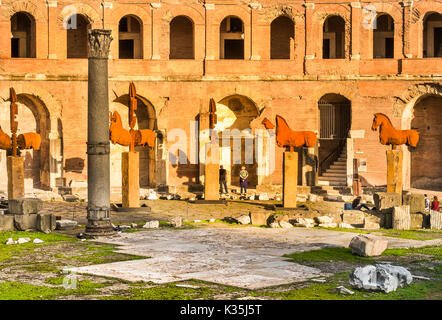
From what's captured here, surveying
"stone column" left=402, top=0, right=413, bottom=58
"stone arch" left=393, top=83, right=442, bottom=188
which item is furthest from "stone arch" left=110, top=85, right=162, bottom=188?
"stone column" left=402, top=0, right=413, bottom=58

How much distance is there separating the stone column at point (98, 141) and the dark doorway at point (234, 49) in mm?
16141

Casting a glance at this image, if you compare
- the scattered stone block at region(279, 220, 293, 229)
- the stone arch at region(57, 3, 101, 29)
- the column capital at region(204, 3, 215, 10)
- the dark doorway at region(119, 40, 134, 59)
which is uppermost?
the column capital at region(204, 3, 215, 10)

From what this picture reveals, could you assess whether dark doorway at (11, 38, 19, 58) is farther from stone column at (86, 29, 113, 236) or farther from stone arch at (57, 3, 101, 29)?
stone column at (86, 29, 113, 236)

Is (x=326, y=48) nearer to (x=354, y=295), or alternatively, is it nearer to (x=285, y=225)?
(x=285, y=225)

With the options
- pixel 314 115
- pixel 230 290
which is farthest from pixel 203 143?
pixel 230 290

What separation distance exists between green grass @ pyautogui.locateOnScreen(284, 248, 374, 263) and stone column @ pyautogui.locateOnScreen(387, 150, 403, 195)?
9.98m

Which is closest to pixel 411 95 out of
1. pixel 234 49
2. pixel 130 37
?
pixel 234 49

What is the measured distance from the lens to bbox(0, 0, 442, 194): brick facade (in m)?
29.0

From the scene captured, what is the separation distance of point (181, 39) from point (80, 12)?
4386 millimetres

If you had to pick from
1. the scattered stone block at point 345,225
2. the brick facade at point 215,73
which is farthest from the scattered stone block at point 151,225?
the brick facade at point 215,73

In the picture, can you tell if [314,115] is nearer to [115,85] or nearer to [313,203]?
[313,203]

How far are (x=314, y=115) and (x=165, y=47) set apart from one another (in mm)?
6057

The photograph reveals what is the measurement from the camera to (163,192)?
28.9 m

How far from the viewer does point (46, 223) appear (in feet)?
61.3
